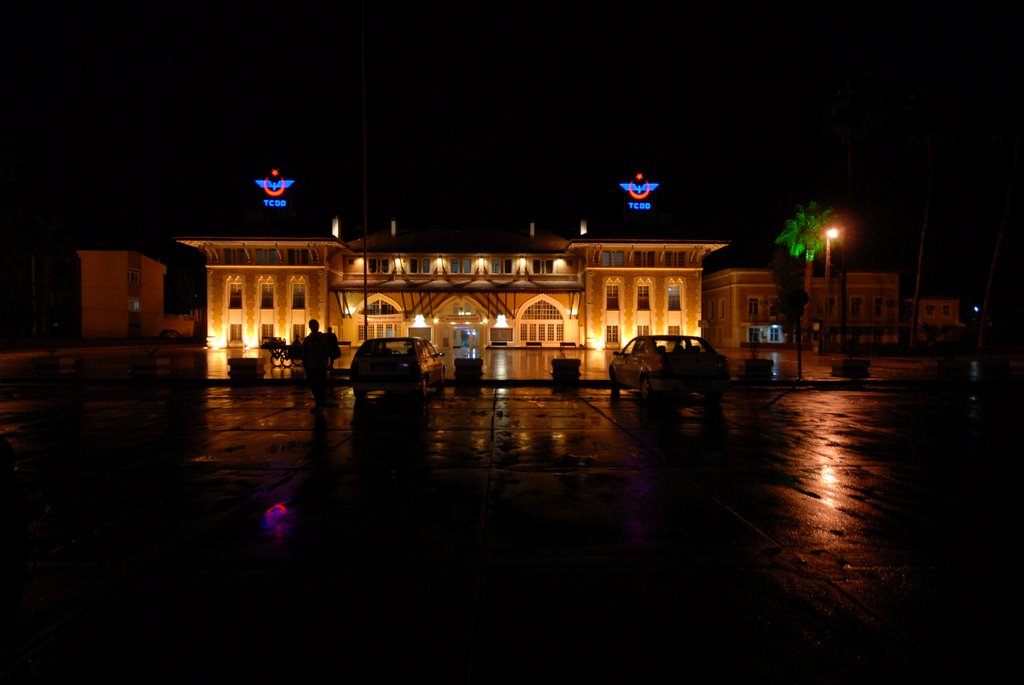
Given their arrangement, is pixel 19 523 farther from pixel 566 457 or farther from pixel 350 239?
pixel 350 239

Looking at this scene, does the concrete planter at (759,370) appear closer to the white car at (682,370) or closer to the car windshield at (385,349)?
the white car at (682,370)

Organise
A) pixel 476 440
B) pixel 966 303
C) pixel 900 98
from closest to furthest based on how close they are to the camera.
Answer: pixel 476 440
pixel 900 98
pixel 966 303

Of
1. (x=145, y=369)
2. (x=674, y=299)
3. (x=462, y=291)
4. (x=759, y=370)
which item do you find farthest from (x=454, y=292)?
(x=759, y=370)

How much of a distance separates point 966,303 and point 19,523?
88.9 m

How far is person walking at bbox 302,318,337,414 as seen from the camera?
495 inches

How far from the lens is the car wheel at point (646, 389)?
14.4 metres

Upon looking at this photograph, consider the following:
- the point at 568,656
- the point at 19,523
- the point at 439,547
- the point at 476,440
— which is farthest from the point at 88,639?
the point at 476,440

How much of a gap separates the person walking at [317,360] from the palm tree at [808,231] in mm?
40622

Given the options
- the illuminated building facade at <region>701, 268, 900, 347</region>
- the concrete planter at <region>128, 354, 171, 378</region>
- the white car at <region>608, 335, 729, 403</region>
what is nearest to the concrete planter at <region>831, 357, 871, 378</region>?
the white car at <region>608, 335, 729, 403</region>

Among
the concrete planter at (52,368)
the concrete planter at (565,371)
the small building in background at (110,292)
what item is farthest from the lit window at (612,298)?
the small building in background at (110,292)

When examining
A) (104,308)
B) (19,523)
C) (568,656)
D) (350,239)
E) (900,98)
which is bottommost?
(568,656)

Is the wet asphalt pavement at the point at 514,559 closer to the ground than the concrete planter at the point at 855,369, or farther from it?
closer to the ground

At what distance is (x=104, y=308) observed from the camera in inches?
2405

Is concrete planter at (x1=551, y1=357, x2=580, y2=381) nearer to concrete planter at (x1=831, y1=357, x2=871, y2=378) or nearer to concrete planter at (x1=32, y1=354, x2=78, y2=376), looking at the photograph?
concrete planter at (x1=831, y1=357, x2=871, y2=378)
